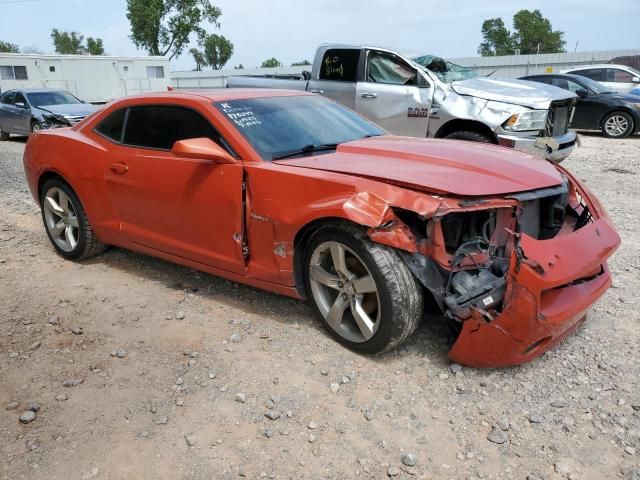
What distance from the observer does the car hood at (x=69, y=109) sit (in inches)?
542

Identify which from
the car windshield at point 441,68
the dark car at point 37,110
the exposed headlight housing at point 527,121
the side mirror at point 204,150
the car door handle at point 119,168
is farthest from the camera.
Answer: the dark car at point 37,110

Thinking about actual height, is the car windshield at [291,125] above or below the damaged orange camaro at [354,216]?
above

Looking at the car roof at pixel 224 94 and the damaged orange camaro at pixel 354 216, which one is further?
the car roof at pixel 224 94

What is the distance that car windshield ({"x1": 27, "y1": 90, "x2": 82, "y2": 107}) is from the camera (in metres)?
14.5

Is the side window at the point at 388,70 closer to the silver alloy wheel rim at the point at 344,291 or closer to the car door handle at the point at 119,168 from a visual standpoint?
the car door handle at the point at 119,168

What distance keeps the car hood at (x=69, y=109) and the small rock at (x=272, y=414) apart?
1282 centimetres

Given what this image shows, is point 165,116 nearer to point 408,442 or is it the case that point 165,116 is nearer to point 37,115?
point 408,442

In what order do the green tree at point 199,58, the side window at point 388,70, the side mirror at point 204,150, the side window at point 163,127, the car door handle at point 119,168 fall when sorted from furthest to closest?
the green tree at point 199,58, the side window at point 388,70, the car door handle at point 119,168, the side window at point 163,127, the side mirror at point 204,150

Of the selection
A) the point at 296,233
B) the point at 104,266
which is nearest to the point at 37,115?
the point at 104,266

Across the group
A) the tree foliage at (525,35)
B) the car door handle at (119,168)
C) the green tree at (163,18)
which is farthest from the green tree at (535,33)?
the car door handle at (119,168)

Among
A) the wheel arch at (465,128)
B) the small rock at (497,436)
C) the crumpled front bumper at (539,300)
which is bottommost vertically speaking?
the small rock at (497,436)

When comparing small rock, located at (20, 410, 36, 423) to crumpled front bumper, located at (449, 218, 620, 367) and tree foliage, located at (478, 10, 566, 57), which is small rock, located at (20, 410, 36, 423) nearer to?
crumpled front bumper, located at (449, 218, 620, 367)

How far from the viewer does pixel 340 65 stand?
827 cm

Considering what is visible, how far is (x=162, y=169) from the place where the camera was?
3.93 metres
